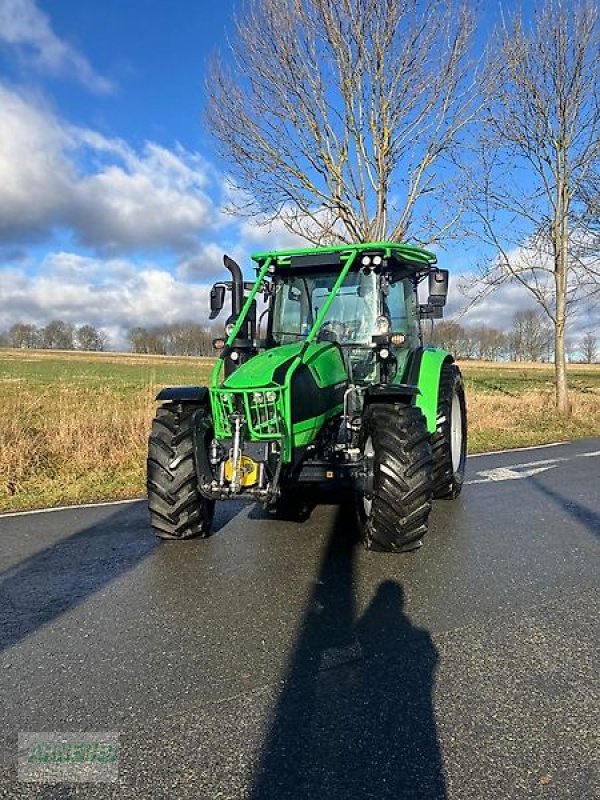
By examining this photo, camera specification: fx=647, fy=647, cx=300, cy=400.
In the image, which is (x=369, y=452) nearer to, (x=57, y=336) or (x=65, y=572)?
(x=65, y=572)

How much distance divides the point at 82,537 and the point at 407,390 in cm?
298

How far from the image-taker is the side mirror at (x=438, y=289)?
20.8 feet

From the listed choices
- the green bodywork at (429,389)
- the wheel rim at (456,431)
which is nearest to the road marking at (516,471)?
the wheel rim at (456,431)

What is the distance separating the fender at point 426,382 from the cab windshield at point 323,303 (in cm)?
67

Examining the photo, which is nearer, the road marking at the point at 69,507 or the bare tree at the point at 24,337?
the road marking at the point at 69,507

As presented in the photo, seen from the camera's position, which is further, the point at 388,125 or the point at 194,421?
the point at 388,125

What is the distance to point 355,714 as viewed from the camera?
2.66 meters

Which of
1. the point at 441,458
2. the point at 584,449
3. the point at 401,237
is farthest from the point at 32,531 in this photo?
the point at 401,237

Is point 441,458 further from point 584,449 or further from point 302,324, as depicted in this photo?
point 584,449

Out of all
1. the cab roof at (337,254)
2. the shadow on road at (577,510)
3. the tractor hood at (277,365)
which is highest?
the cab roof at (337,254)

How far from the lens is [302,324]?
20.1ft

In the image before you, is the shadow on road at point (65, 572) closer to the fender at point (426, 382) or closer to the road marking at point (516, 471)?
the fender at point (426, 382)

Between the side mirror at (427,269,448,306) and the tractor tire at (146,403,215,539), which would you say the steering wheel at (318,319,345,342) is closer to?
the side mirror at (427,269,448,306)

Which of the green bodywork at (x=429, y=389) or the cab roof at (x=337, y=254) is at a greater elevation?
the cab roof at (x=337, y=254)
